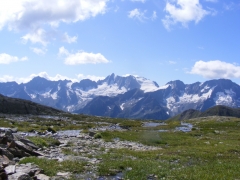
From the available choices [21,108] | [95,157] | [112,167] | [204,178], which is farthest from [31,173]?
[21,108]

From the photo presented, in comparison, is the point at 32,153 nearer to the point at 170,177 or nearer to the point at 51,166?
the point at 51,166

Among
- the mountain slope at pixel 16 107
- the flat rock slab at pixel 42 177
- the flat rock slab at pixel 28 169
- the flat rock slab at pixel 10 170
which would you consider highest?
the mountain slope at pixel 16 107

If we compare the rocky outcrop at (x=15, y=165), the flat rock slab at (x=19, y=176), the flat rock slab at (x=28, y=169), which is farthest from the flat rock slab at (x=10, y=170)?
the flat rock slab at (x=19, y=176)

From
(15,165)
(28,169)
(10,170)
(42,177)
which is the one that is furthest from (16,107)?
(42,177)

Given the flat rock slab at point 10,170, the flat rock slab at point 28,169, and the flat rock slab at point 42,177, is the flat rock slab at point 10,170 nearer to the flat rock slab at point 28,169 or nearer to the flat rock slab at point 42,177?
the flat rock slab at point 28,169

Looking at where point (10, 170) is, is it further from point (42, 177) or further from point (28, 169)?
point (42, 177)

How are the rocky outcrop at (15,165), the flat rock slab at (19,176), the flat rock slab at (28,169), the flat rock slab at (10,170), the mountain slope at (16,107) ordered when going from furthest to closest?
the mountain slope at (16,107), the flat rock slab at (28,169), the flat rock slab at (10,170), the rocky outcrop at (15,165), the flat rock slab at (19,176)

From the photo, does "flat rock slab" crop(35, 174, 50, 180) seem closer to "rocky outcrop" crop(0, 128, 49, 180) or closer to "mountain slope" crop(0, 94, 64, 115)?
"rocky outcrop" crop(0, 128, 49, 180)

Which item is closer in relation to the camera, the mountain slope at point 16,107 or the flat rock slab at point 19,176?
the flat rock slab at point 19,176

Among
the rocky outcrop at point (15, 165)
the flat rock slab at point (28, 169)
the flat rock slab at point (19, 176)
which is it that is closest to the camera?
the flat rock slab at point (19, 176)

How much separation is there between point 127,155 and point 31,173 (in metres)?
13.3

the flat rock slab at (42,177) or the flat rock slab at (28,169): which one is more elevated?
the flat rock slab at (28,169)

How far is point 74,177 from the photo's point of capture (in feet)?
63.2

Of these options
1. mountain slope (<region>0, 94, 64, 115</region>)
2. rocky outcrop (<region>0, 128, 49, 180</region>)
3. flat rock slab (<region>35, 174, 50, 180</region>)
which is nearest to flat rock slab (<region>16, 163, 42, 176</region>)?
rocky outcrop (<region>0, 128, 49, 180</region>)
